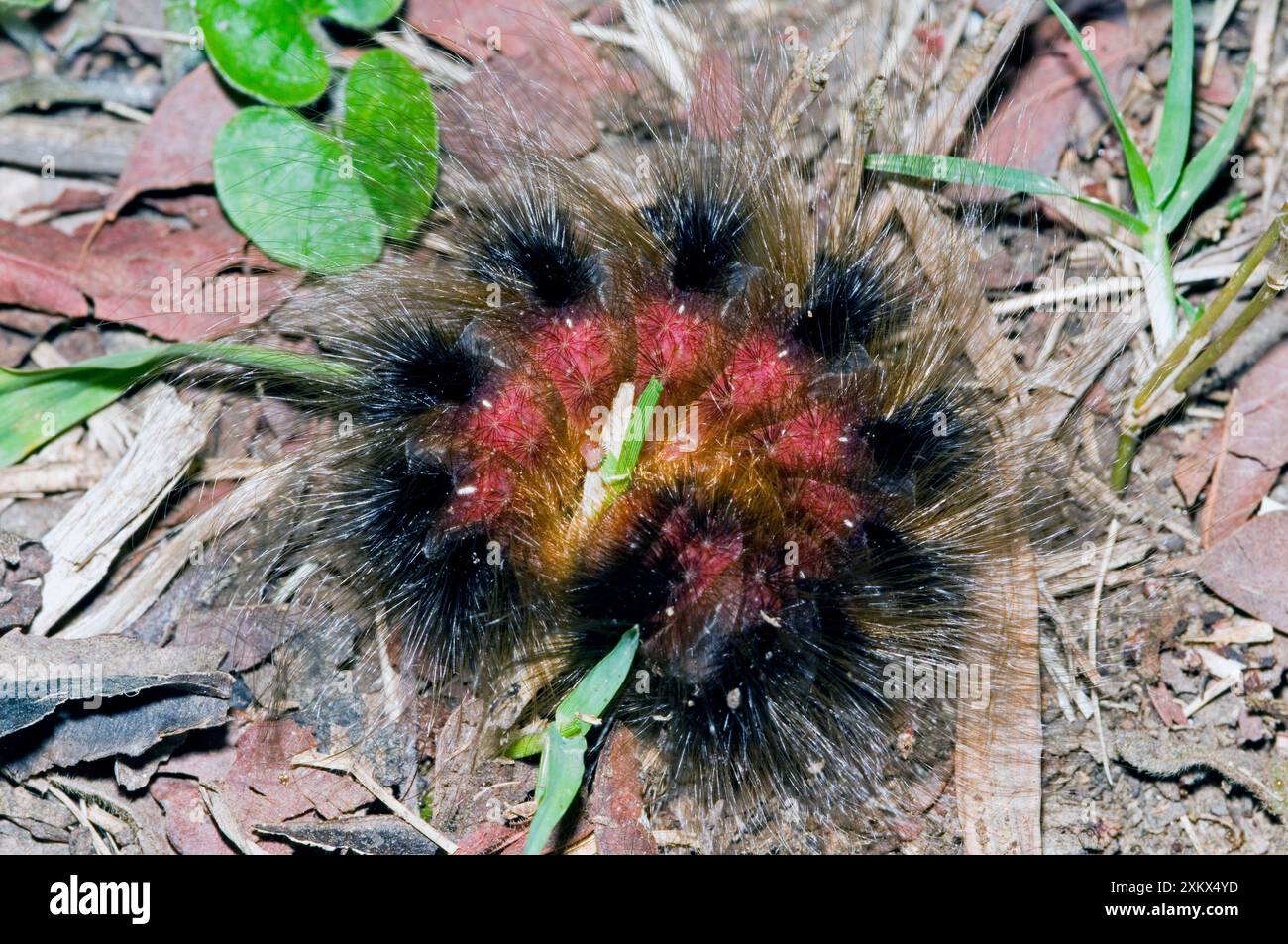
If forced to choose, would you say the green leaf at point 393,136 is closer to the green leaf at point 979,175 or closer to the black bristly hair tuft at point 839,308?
the black bristly hair tuft at point 839,308

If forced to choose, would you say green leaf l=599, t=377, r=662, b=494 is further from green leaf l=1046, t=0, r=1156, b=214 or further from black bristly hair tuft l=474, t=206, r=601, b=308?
green leaf l=1046, t=0, r=1156, b=214

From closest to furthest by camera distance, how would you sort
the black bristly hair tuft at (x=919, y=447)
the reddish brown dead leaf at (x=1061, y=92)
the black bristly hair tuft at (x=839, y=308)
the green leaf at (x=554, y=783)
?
the green leaf at (x=554, y=783) < the black bristly hair tuft at (x=919, y=447) < the black bristly hair tuft at (x=839, y=308) < the reddish brown dead leaf at (x=1061, y=92)

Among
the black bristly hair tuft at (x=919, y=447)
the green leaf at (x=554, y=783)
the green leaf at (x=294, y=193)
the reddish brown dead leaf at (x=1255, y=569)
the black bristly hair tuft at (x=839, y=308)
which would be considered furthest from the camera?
the green leaf at (x=294, y=193)

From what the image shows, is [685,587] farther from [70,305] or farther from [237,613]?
[70,305]

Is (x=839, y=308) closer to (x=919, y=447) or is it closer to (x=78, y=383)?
(x=919, y=447)

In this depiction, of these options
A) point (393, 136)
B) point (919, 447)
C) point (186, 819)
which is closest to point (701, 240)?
point (919, 447)

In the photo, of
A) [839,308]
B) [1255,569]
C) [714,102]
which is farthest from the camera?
[714,102]

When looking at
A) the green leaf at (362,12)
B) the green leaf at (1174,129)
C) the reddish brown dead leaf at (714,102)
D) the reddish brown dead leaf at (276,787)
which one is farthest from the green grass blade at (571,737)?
the green leaf at (362,12)
